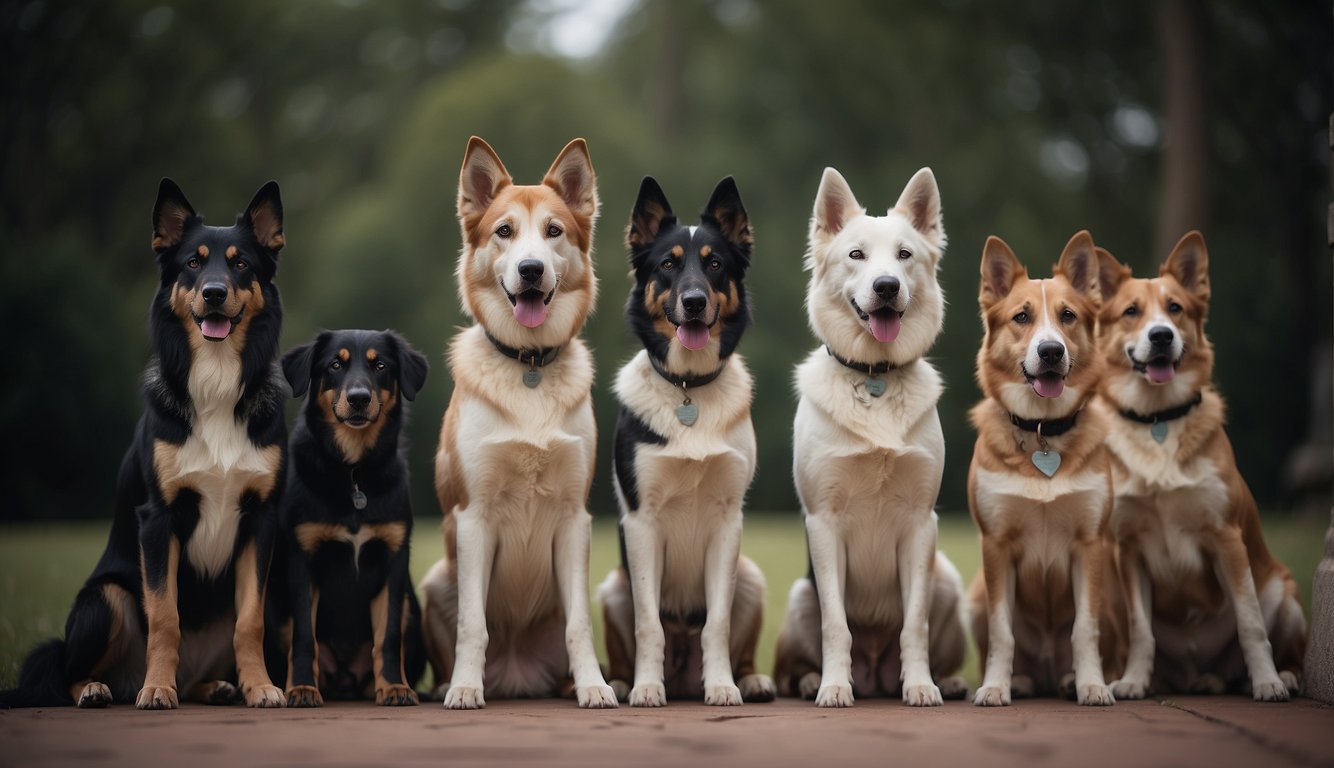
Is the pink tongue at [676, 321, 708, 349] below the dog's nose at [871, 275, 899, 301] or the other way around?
below

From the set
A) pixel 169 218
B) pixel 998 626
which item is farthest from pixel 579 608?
pixel 169 218

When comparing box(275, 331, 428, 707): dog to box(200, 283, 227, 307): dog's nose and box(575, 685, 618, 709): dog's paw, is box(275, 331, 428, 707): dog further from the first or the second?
box(575, 685, 618, 709): dog's paw

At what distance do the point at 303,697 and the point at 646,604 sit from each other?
139 centimetres

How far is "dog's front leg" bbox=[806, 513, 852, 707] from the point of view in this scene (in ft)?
15.5

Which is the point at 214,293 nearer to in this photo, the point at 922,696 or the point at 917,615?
the point at 917,615

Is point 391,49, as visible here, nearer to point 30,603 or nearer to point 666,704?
point 30,603

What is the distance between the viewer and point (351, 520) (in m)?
4.84

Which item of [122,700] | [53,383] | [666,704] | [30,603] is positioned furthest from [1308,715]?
[53,383]

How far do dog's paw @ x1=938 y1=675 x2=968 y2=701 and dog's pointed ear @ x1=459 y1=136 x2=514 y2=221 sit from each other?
115 inches

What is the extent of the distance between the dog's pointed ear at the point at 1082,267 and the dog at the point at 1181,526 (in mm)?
312

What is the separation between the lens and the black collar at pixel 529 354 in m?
5.05

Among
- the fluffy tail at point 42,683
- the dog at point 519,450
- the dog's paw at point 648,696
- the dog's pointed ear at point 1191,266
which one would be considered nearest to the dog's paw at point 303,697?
the dog at point 519,450

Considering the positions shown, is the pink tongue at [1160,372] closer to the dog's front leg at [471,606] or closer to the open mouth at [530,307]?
the open mouth at [530,307]

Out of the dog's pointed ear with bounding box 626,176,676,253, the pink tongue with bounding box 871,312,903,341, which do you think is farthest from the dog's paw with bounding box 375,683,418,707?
the pink tongue with bounding box 871,312,903,341
